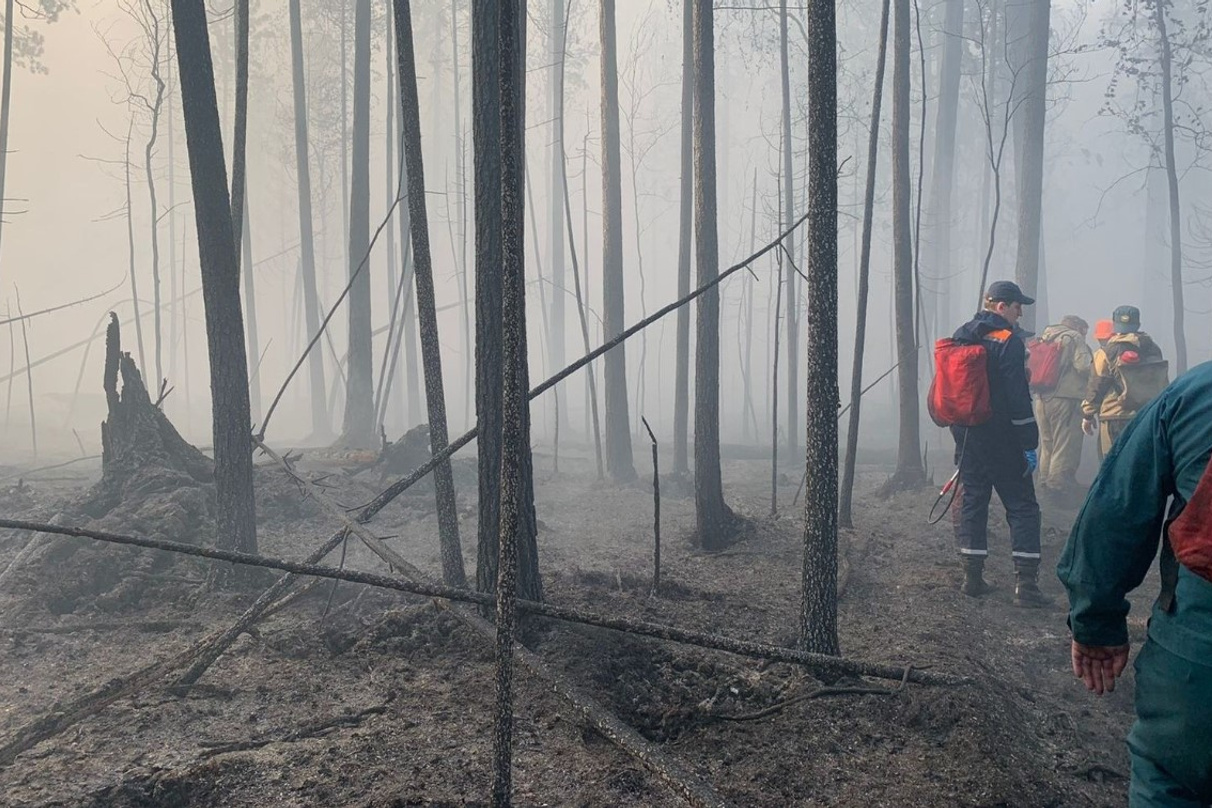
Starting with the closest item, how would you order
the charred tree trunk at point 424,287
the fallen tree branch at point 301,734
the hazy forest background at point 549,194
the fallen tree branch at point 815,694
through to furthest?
the fallen tree branch at point 301,734
the fallen tree branch at point 815,694
the charred tree trunk at point 424,287
the hazy forest background at point 549,194

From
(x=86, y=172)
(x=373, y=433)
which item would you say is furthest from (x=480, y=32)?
(x=86, y=172)

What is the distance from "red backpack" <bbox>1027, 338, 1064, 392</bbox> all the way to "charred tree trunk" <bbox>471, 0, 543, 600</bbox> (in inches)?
321

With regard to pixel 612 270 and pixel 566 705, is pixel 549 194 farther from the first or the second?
pixel 566 705

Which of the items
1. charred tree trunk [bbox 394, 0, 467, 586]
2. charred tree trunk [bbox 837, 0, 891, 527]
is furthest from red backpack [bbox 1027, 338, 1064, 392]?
charred tree trunk [bbox 394, 0, 467, 586]

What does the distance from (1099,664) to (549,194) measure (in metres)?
39.1

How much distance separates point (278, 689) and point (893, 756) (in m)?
3.48

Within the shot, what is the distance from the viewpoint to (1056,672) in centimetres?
539

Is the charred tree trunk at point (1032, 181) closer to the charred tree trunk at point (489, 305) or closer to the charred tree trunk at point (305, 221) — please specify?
the charred tree trunk at point (489, 305)

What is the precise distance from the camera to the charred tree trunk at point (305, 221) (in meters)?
18.1

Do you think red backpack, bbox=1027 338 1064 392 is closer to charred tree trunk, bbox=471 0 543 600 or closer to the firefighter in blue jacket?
the firefighter in blue jacket

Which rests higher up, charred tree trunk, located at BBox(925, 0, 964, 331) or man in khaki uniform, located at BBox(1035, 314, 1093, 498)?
charred tree trunk, located at BBox(925, 0, 964, 331)

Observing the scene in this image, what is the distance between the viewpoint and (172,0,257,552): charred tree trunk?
21.6 feet

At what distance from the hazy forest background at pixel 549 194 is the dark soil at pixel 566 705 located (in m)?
5.00

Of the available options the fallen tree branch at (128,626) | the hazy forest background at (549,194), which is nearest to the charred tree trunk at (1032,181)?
the hazy forest background at (549,194)
